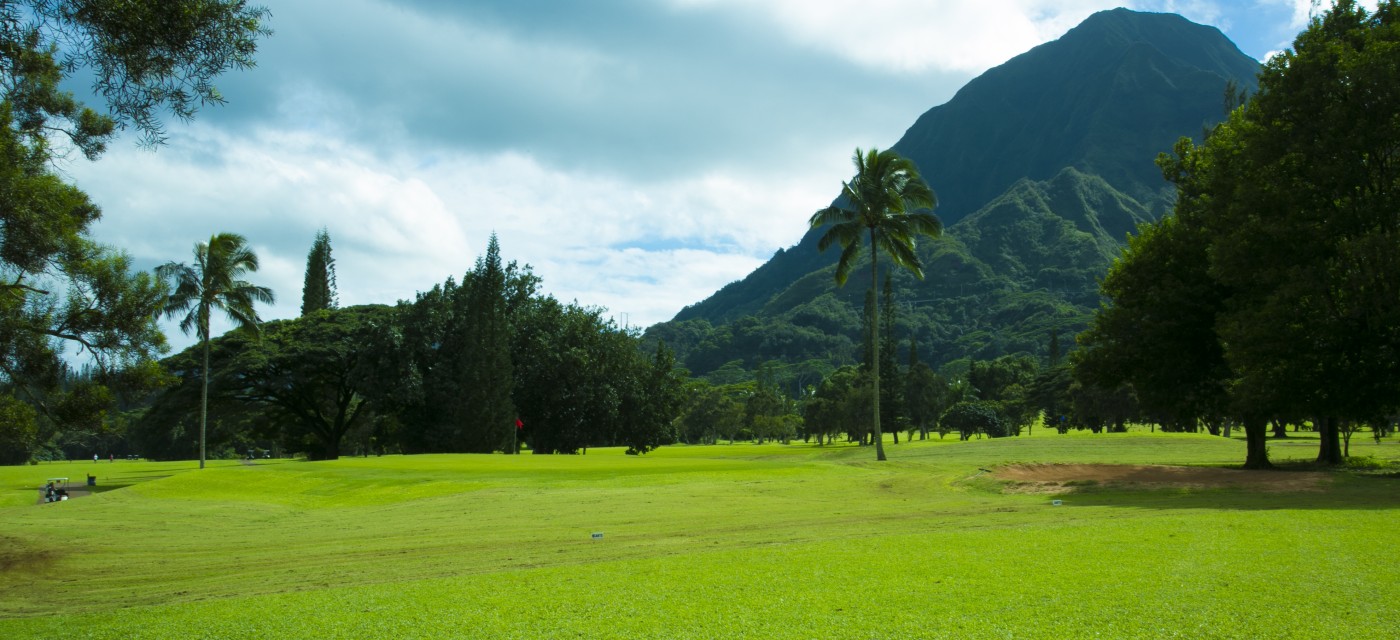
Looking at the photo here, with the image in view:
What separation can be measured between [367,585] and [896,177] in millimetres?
28361

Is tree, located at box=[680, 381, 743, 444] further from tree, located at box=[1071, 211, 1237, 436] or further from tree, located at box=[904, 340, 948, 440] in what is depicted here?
tree, located at box=[1071, 211, 1237, 436]

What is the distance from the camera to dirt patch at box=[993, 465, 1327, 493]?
21.6m

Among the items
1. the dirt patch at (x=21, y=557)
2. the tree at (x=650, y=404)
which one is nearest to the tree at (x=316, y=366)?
the tree at (x=650, y=404)

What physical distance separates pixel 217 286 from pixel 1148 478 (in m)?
40.8

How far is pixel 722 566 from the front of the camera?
9164mm

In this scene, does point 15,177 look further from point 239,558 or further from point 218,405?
point 218,405

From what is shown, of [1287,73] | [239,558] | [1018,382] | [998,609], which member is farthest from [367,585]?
[1018,382]

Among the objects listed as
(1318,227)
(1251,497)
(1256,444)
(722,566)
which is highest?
(1318,227)

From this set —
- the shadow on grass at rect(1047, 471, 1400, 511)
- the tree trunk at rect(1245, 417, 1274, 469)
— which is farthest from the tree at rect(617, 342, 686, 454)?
the shadow on grass at rect(1047, 471, 1400, 511)

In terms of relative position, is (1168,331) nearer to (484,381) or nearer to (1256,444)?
(1256,444)

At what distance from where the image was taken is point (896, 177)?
33.2 metres

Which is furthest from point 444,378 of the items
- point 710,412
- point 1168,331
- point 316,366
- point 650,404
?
point 710,412

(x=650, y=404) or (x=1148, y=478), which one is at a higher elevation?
(x=650, y=404)

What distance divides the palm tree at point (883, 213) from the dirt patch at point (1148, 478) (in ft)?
27.9
